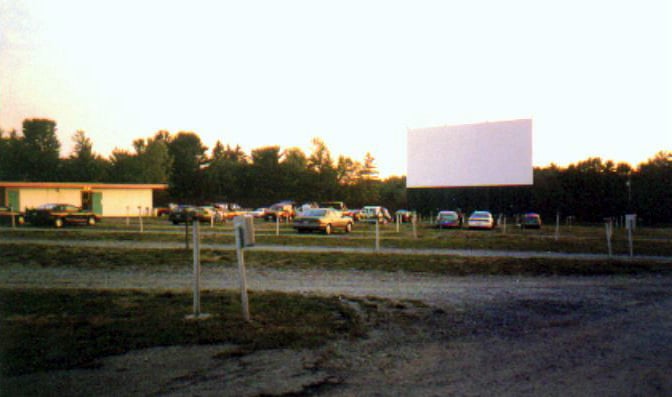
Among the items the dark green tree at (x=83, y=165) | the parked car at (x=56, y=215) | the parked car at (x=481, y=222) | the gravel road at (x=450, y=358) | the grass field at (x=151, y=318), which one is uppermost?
the dark green tree at (x=83, y=165)

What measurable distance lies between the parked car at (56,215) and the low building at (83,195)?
538 centimetres

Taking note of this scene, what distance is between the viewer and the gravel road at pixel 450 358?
5160mm

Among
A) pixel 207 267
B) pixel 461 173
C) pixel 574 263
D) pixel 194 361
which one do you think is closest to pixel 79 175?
pixel 461 173

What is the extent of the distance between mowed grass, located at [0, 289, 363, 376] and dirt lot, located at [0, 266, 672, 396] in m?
0.34

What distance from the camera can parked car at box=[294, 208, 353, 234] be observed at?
3319 cm

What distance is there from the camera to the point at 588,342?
711 centimetres

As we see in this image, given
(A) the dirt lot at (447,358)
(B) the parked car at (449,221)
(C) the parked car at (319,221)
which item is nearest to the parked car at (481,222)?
(B) the parked car at (449,221)

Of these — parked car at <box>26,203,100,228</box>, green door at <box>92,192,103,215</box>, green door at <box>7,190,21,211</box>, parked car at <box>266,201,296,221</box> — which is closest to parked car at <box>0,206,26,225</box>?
parked car at <box>26,203,100,228</box>

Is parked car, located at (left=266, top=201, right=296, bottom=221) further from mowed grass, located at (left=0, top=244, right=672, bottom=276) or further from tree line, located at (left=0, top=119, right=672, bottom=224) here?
mowed grass, located at (left=0, top=244, right=672, bottom=276)

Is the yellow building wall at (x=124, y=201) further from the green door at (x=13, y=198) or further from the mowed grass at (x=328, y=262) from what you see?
the mowed grass at (x=328, y=262)

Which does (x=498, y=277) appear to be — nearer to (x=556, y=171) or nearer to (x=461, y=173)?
(x=461, y=173)

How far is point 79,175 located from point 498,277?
57.3m

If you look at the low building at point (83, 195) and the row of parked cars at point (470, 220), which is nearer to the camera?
the row of parked cars at point (470, 220)

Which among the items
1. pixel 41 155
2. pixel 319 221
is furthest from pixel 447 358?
pixel 41 155
